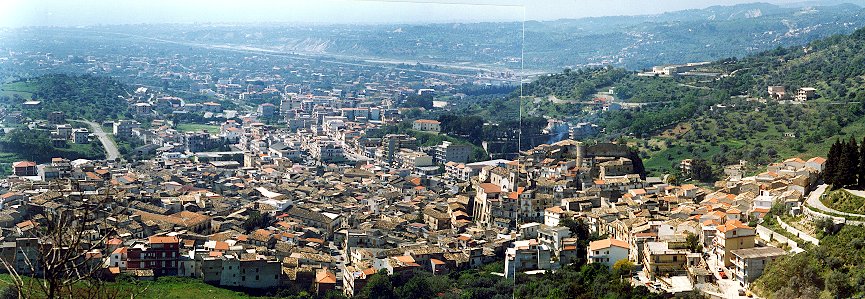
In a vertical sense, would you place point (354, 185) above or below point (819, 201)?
above

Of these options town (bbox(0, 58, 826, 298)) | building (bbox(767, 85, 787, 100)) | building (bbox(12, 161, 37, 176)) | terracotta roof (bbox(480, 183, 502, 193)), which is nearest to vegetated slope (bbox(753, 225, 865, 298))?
town (bbox(0, 58, 826, 298))

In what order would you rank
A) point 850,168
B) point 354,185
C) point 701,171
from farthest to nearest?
point 701,171
point 850,168
point 354,185

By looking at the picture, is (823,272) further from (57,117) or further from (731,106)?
(731,106)

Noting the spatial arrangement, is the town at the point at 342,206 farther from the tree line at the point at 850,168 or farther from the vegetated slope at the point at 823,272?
the tree line at the point at 850,168

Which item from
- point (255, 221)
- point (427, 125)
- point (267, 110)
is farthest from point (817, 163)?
point (255, 221)

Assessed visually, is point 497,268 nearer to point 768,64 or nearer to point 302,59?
point 302,59

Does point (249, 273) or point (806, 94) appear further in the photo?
point (806, 94)

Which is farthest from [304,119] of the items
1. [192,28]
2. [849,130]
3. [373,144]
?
[849,130]

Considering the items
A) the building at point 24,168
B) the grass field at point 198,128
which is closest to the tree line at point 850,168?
the grass field at point 198,128
